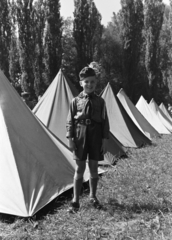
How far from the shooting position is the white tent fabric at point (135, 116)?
891 cm

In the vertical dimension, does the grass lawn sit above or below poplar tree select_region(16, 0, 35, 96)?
below

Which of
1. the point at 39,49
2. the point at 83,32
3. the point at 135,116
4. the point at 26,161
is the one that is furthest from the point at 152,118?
the point at 83,32

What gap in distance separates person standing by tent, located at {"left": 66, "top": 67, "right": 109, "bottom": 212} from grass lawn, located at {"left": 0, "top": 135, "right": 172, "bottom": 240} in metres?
0.22

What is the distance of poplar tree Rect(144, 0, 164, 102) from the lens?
25.8 metres

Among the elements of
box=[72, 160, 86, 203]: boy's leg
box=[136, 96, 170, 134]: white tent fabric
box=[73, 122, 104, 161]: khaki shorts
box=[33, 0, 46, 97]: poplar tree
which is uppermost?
box=[33, 0, 46, 97]: poplar tree

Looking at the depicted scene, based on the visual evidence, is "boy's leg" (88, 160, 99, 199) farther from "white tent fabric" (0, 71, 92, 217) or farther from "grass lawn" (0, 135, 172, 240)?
"white tent fabric" (0, 71, 92, 217)

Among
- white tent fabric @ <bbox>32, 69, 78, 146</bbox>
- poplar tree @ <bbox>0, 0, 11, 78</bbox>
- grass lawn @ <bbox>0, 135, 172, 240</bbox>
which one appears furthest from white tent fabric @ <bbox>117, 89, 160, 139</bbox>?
poplar tree @ <bbox>0, 0, 11, 78</bbox>

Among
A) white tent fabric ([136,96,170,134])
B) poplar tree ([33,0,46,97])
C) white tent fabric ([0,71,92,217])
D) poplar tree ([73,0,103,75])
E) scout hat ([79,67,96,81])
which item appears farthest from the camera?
poplar tree ([73,0,103,75])

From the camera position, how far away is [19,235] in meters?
2.44

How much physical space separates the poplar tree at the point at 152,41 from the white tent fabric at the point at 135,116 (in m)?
17.4

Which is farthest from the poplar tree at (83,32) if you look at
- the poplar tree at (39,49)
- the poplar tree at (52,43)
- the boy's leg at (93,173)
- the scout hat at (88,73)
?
the boy's leg at (93,173)

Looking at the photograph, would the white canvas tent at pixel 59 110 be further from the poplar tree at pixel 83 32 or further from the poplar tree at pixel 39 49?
the poplar tree at pixel 83 32

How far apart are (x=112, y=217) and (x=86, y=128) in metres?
0.96

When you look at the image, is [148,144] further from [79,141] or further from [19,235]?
[19,235]
